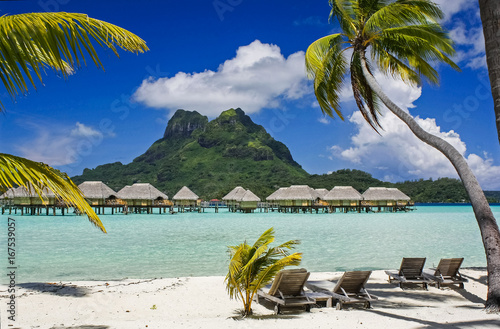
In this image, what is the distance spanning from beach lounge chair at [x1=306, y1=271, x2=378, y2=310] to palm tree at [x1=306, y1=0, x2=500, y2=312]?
1758 mm

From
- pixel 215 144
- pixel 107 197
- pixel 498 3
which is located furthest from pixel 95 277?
pixel 215 144

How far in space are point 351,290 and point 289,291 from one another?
3.75 feet

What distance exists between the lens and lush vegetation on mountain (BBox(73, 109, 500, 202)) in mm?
82750

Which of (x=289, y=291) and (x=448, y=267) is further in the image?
(x=448, y=267)

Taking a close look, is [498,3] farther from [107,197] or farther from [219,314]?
[107,197]

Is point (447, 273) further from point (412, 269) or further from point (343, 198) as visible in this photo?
point (343, 198)

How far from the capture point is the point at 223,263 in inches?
508

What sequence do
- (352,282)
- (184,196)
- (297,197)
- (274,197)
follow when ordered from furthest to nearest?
(274,197) → (184,196) → (297,197) → (352,282)

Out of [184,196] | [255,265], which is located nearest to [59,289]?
[255,265]

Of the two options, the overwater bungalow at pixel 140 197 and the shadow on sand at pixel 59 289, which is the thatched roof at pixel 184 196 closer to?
the overwater bungalow at pixel 140 197

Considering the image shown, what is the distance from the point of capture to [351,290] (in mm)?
6918

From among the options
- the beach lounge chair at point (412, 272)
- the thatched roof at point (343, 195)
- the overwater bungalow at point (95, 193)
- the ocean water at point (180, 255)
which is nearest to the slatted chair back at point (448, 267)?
the beach lounge chair at point (412, 272)

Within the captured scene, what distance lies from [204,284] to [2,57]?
22.8 ft

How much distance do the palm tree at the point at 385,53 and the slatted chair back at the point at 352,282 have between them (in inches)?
70.4
